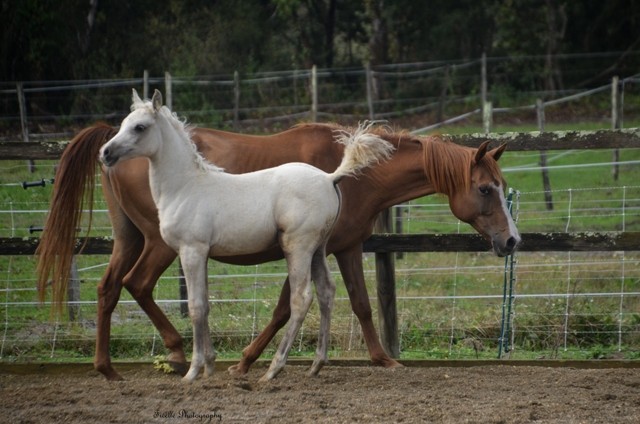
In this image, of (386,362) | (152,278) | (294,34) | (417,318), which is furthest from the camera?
(294,34)

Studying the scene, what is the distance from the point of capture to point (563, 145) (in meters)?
6.59

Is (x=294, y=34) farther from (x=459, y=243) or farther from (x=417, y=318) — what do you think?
(x=459, y=243)

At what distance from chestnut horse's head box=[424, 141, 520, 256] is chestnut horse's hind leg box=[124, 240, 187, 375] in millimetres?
1903

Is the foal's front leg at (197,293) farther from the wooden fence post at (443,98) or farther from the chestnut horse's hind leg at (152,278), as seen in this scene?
the wooden fence post at (443,98)

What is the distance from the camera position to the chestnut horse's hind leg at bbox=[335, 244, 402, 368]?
20.9 ft

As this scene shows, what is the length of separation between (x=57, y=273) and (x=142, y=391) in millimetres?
1369

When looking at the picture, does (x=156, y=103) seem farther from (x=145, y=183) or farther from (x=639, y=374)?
(x=639, y=374)

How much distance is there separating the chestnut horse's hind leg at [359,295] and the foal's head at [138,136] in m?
1.61

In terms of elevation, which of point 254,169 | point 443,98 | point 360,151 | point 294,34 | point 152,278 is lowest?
point 152,278

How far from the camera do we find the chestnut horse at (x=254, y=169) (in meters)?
6.13

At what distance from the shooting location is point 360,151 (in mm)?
5809

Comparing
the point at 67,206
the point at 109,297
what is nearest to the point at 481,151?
the point at 109,297

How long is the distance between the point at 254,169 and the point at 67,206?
4.31 ft

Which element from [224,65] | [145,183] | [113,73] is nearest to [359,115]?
[224,65]
